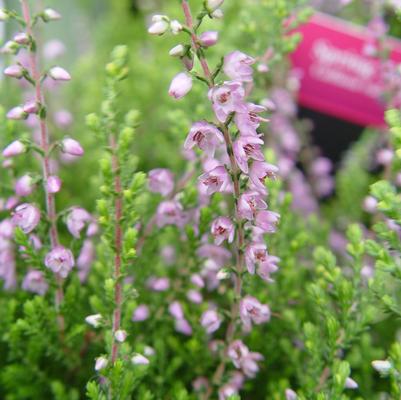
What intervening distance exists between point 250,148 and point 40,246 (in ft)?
1.50

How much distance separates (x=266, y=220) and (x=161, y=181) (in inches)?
12.4

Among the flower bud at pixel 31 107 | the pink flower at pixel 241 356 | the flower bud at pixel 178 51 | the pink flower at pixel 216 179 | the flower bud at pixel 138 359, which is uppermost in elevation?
the flower bud at pixel 178 51

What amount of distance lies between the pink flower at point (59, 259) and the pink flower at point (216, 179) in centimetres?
28

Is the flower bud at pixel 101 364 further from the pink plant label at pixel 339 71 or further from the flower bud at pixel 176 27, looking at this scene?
the pink plant label at pixel 339 71

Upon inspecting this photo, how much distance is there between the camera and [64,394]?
3.76 ft

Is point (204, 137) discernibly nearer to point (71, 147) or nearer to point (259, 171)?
point (259, 171)

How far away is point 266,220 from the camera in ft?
2.87

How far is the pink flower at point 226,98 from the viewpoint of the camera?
0.77m

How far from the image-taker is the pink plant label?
6.61 ft

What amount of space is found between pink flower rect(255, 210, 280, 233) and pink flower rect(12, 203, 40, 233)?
36cm

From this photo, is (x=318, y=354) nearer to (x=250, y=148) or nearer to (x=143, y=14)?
(x=250, y=148)

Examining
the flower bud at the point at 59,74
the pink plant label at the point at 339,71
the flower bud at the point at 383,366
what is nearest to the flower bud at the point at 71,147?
the flower bud at the point at 59,74

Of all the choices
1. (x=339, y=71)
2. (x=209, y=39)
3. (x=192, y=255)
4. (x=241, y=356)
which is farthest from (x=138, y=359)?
(x=339, y=71)

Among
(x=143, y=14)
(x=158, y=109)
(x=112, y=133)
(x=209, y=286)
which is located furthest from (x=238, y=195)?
(x=143, y=14)
